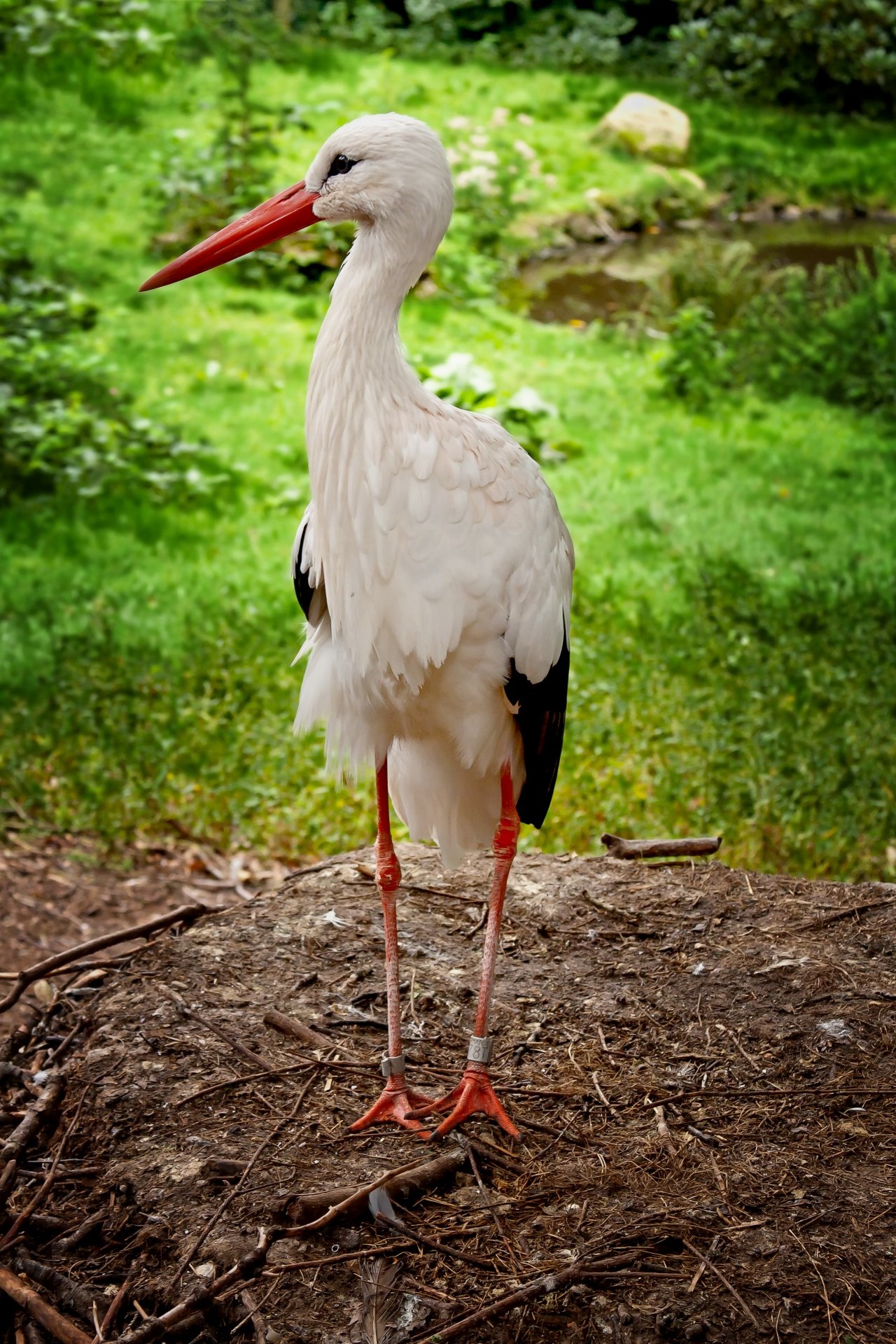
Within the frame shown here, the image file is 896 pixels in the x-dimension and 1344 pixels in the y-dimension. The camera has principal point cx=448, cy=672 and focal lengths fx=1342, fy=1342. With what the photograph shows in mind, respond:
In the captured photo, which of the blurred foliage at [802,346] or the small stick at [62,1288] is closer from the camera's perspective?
the small stick at [62,1288]

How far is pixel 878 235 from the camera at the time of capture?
7391 millimetres

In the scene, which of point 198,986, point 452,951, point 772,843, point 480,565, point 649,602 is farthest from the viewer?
point 649,602

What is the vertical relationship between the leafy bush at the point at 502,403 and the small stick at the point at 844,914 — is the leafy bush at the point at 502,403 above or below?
below

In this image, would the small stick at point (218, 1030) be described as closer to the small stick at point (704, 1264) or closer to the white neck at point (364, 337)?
the small stick at point (704, 1264)

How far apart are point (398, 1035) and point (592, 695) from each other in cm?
236

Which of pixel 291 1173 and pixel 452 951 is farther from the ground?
pixel 291 1173

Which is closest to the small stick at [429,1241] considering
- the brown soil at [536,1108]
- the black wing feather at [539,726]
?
the brown soil at [536,1108]

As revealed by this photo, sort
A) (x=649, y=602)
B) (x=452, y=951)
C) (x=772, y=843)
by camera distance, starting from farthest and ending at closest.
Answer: (x=649, y=602), (x=772, y=843), (x=452, y=951)

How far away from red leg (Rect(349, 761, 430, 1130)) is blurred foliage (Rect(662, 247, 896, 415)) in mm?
4435

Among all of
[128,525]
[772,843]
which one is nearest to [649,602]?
Result: [772,843]

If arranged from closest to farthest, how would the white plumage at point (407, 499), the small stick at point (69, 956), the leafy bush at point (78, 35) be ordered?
the white plumage at point (407, 499) → the small stick at point (69, 956) → the leafy bush at point (78, 35)

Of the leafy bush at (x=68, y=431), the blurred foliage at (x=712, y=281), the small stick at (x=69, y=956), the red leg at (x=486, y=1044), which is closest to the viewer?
the red leg at (x=486, y=1044)

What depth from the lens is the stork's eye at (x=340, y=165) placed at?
90.5 inches

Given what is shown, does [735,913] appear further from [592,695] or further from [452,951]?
[592,695]
